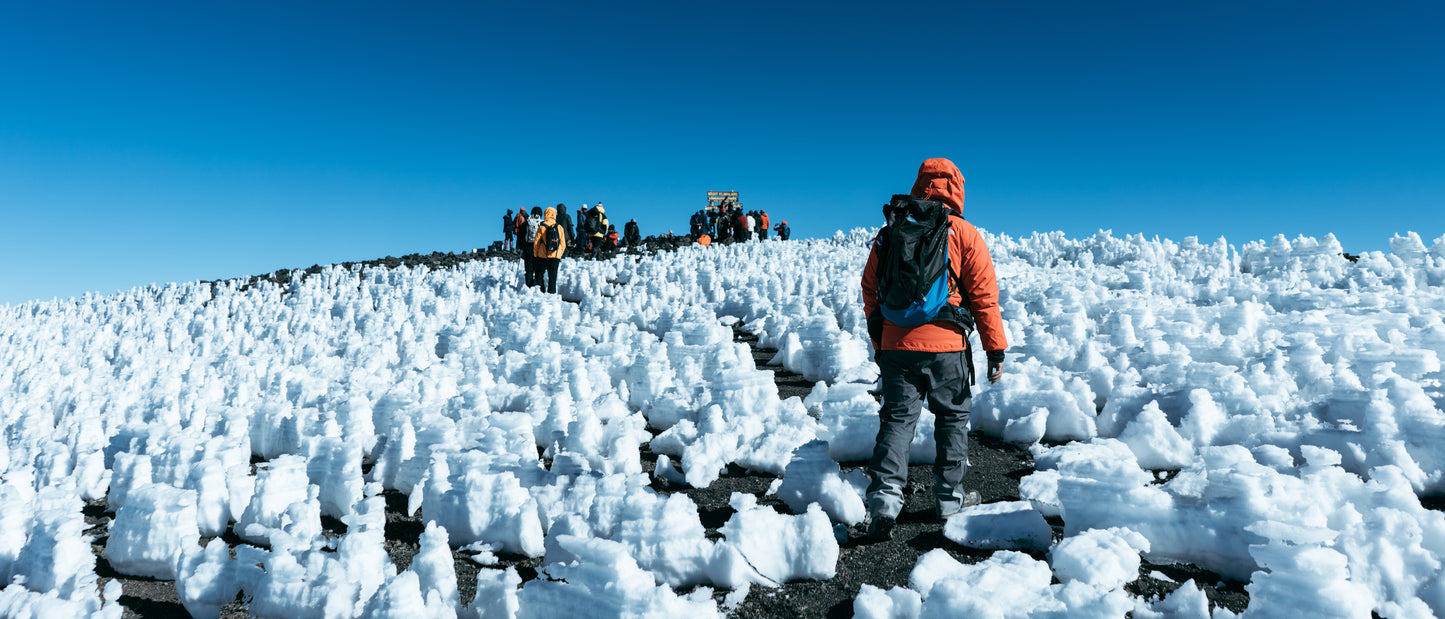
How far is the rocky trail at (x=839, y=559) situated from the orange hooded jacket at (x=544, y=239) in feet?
28.2

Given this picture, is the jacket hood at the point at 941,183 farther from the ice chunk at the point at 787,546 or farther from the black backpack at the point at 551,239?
the black backpack at the point at 551,239

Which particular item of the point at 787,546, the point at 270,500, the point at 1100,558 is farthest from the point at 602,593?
the point at 270,500

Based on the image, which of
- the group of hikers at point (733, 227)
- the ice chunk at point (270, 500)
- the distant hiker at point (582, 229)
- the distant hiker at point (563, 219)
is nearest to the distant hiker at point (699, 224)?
the group of hikers at point (733, 227)

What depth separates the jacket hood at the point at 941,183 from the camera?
386 cm

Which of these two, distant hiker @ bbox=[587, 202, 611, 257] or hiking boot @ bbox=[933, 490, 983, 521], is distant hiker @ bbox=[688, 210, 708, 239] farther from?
hiking boot @ bbox=[933, 490, 983, 521]

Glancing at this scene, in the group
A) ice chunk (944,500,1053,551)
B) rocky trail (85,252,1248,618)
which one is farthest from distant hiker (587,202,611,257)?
ice chunk (944,500,1053,551)

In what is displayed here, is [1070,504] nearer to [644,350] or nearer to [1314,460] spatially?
[1314,460]

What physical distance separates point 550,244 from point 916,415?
1096 cm

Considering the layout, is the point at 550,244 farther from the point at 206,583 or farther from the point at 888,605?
the point at 888,605

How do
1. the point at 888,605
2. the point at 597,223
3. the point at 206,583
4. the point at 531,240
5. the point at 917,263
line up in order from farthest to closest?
the point at 597,223 → the point at 531,240 → the point at 917,263 → the point at 206,583 → the point at 888,605

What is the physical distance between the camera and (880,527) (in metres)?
3.78

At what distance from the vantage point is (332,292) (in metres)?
16.7

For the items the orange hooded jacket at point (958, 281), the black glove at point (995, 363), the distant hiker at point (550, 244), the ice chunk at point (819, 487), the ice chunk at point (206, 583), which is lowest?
the ice chunk at point (206, 583)

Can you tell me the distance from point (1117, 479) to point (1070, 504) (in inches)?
9.9
